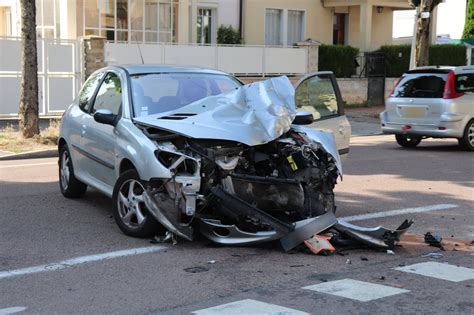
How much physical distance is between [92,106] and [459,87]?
899 cm

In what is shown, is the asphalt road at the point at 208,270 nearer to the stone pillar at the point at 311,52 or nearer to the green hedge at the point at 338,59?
the stone pillar at the point at 311,52

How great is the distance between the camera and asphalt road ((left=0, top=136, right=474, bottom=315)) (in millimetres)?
4906

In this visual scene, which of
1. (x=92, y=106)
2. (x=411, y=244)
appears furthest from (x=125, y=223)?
(x=411, y=244)

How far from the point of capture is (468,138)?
Answer: 570 inches

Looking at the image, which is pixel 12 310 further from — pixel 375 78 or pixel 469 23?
pixel 469 23

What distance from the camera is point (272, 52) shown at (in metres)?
23.8

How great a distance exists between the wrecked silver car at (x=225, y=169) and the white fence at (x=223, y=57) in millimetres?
12729

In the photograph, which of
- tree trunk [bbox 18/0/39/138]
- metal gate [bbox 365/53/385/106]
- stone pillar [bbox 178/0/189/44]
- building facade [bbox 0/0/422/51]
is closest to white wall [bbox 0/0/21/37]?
building facade [bbox 0/0/422/51]

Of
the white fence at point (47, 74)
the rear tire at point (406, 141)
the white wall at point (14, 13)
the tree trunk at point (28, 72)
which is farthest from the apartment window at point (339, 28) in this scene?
the tree trunk at point (28, 72)

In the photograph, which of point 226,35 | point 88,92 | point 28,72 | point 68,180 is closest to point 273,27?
point 226,35

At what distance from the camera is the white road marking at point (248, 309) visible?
185 inches

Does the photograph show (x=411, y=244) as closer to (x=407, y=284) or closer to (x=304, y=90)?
(x=407, y=284)

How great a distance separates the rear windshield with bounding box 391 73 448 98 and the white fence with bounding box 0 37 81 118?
8.97 metres

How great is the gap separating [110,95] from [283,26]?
21.2 metres
